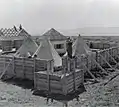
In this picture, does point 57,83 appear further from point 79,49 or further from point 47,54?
point 79,49

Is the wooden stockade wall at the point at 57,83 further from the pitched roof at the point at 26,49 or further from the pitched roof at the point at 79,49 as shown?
the pitched roof at the point at 79,49

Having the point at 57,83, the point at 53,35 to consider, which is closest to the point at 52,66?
the point at 57,83

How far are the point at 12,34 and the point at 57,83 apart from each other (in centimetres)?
2190

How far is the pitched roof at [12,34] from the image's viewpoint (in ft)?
105

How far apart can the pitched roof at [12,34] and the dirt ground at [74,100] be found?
1562 cm

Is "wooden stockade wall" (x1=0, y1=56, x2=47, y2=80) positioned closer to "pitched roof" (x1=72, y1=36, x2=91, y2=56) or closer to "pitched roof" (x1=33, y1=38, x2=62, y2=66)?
"pitched roof" (x1=33, y1=38, x2=62, y2=66)

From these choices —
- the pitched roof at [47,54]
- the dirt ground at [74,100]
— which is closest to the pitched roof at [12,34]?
the pitched roof at [47,54]

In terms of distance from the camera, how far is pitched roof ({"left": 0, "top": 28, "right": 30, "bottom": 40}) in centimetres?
3212

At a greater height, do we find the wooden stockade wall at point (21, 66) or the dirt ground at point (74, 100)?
the wooden stockade wall at point (21, 66)

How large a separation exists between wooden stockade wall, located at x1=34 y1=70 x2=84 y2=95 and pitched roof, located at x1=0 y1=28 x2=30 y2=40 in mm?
17513

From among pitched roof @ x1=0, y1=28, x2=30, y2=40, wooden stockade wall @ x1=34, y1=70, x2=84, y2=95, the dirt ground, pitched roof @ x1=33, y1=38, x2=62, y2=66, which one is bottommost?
the dirt ground

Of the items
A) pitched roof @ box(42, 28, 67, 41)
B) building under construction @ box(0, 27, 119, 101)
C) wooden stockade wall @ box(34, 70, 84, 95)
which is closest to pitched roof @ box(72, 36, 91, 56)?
building under construction @ box(0, 27, 119, 101)

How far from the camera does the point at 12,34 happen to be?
113ft

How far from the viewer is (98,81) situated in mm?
18219
